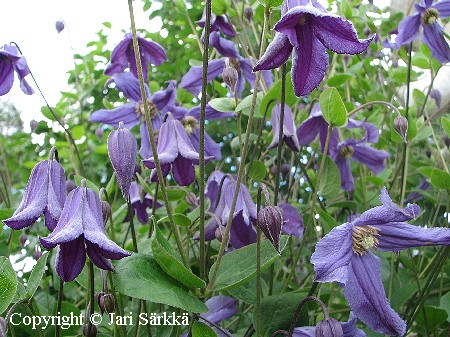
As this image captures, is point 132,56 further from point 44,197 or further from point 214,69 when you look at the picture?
point 44,197

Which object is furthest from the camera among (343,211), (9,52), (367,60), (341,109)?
(367,60)

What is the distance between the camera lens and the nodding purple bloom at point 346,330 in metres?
0.88

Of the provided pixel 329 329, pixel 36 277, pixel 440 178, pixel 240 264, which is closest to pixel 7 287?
pixel 36 277

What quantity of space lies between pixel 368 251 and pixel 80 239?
484 mm

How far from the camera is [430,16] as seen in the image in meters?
1.38

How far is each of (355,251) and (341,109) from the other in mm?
266

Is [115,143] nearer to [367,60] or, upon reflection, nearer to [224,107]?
[224,107]

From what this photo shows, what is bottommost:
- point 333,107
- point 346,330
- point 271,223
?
point 346,330

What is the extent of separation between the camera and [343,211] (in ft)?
4.89

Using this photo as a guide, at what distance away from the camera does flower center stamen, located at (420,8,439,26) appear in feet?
4.51

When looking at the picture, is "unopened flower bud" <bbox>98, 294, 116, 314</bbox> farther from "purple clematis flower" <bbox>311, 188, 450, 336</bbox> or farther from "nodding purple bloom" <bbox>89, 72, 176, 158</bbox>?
"nodding purple bloom" <bbox>89, 72, 176, 158</bbox>

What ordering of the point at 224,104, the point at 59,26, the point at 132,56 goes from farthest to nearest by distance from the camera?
the point at 59,26 → the point at 132,56 → the point at 224,104

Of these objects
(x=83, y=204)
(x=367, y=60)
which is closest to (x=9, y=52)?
(x=83, y=204)

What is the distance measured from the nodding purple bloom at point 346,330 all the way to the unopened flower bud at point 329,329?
79 millimetres
